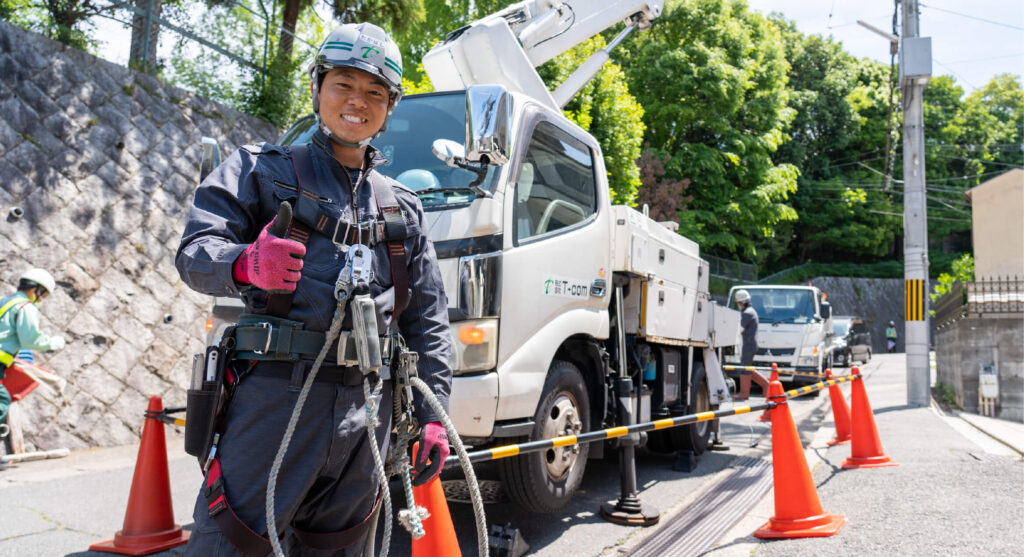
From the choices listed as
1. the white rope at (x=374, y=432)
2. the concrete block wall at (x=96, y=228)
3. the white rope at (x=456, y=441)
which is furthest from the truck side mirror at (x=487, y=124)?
the concrete block wall at (x=96, y=228)

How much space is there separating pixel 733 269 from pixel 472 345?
31943 mm

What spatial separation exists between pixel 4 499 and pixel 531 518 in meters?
3.95

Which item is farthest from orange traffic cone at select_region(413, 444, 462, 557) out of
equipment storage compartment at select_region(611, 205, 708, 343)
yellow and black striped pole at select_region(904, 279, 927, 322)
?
yellow and black striped pole at select_region(904, 279, 927, 322)

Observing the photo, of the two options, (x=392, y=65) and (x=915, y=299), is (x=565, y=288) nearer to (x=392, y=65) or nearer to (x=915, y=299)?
(x=392, y=65)

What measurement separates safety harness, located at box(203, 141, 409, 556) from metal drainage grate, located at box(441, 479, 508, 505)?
3091 millimetres

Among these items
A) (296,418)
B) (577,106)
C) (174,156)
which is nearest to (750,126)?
(577,106)

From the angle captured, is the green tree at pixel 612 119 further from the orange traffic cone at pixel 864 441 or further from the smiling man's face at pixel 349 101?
the smiling man's face at pixel 349 101

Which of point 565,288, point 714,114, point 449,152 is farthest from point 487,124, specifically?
point 714,114

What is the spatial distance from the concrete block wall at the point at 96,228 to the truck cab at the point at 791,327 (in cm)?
1078

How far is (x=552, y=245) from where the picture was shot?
170 inches

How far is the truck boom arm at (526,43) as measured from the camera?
5.44 meters

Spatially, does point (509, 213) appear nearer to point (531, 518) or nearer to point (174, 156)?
point (531, 518)

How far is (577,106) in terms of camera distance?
15.0 metres

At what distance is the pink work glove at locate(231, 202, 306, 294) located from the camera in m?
1.72
